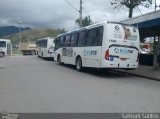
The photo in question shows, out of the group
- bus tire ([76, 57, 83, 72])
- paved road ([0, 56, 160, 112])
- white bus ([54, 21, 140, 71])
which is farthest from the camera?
bus tire ([76, 57, 83, 72])

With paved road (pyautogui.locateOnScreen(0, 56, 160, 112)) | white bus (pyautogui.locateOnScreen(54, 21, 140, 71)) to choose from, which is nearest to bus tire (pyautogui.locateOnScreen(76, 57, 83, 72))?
white bus (pyautogui.locateOnScreen(54, 21, 140, 71))

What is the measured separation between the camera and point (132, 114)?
28.2 feet

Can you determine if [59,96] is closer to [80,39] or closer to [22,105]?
[22,105]

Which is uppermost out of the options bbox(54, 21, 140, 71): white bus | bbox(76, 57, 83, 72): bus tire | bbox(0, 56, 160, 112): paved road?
bbox(54, 21, 140, 71): white bus

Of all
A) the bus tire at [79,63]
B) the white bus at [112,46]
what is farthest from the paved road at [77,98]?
the bus tire at [79,63]

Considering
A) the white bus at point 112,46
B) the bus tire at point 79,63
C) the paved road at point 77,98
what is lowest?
the paved road at point 77,98

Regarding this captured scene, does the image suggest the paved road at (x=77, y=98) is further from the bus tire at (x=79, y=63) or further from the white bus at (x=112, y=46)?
the bus tire at (x=79, y=63)

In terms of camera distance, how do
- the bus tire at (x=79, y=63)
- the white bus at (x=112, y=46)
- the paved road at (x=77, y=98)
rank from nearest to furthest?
the paved road at (x=77, y=98), the white bus at (x=112, y=46), the bus tire at (x=79, y=63)

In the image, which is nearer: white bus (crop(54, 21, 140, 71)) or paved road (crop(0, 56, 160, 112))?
paved road (crop(0, 56, 160, 112))

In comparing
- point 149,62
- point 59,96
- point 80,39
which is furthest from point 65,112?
point 149,62

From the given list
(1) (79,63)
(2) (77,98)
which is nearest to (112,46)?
(1) (79,63)

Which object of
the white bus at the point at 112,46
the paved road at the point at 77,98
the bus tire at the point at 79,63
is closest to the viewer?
the paved road at the point at 77,98

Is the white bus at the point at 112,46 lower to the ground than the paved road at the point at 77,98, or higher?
higher

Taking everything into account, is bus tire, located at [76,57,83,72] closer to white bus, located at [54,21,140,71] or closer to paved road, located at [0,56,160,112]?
white bus, located at [54,21,140,71]
